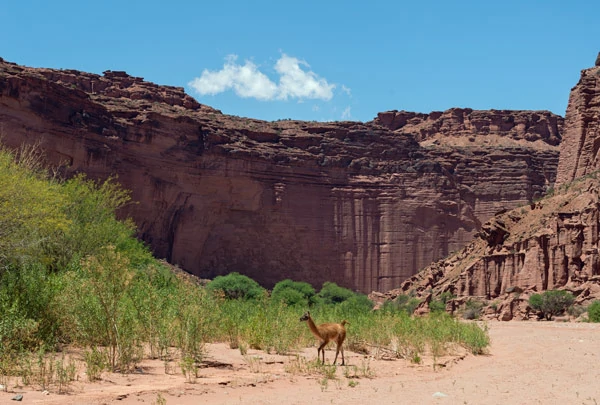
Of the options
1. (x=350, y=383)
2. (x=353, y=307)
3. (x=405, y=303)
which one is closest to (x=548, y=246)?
(x=405, y=303)

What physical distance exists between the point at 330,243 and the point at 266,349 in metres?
50.6

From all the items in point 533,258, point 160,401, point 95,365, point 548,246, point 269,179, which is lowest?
point 160,401

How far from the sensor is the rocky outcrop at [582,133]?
4975 centimetres

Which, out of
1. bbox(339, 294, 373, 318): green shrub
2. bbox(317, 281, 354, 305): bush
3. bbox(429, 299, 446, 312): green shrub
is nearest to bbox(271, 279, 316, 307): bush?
bbox(317, 281, 354, 305): bush

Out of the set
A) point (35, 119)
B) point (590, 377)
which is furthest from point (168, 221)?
point (590, 377)

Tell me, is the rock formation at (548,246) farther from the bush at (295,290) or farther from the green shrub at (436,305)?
the bush at (295,290)

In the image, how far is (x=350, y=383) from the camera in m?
11.9

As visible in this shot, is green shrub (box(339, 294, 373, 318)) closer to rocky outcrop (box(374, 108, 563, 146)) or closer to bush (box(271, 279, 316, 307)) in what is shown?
bush (box(271, 279, 316, 307))

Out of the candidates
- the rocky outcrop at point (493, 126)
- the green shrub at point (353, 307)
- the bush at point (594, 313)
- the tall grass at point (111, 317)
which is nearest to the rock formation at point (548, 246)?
the green shrub at point (353, 307)

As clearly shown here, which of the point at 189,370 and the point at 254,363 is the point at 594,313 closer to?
the point at 254,363

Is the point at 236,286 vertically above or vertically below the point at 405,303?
above

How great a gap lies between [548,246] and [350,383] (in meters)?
32.6

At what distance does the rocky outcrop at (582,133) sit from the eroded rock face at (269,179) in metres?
19.2

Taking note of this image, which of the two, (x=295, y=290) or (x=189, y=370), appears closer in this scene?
(x=189, y=370)
